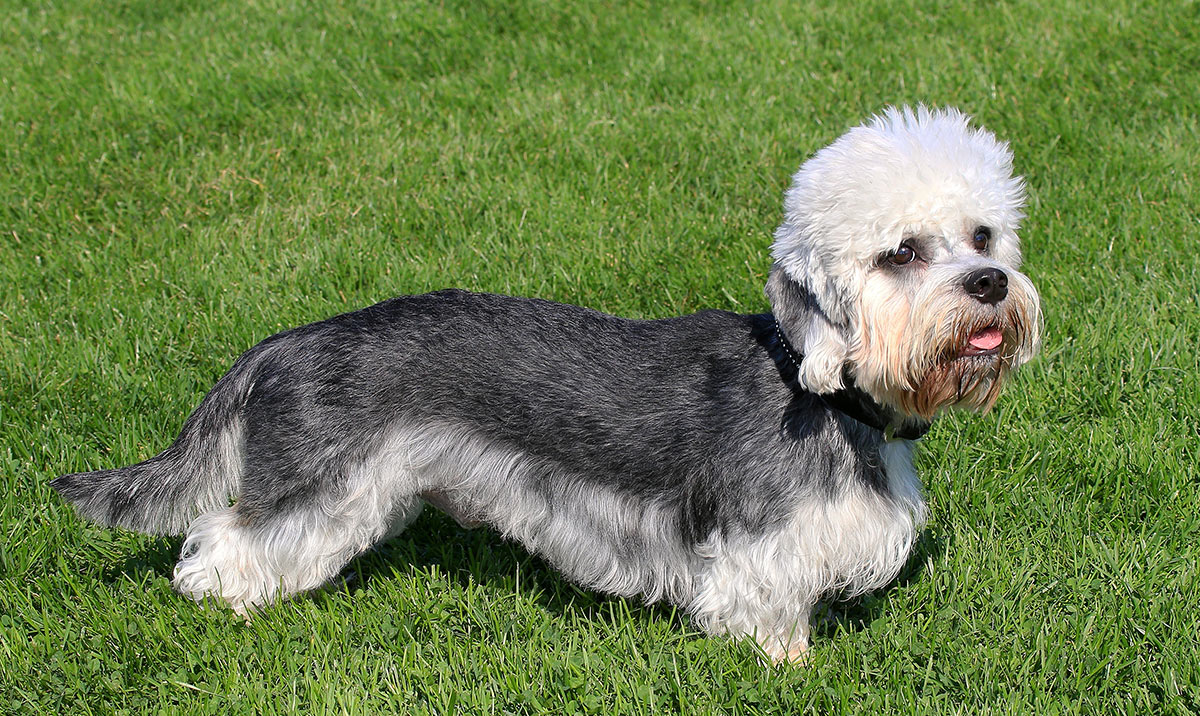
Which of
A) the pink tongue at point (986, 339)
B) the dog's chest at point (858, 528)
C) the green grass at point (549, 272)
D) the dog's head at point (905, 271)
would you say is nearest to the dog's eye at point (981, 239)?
the dog's head at point (905, 271)

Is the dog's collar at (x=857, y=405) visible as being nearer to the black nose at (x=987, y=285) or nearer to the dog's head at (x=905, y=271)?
the dog's head at (x=905, y=271)

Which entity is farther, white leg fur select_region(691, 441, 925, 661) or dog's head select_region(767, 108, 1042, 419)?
white leg fur select_region(691, 441, 925, 661)

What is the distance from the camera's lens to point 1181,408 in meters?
4.55

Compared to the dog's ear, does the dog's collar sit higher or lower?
lower

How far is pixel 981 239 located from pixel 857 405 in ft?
2.01

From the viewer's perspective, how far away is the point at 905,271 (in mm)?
3062

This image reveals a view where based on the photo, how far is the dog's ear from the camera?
3.05 m

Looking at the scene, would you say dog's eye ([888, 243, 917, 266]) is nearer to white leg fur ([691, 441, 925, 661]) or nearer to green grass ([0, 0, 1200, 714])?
white leg fur ([691, 441, 925, 661])

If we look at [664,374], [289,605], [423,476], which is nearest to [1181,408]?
[664,374]

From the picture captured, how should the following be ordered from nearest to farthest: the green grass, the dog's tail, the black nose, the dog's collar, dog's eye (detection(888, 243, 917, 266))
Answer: the black nose
dog's eye (detection(888, 243, 917, 266))
the dog's collar
the green grass
the dog's tail

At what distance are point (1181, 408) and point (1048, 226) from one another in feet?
5.11

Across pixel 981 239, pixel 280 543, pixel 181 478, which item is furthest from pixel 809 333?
pixel 181 478

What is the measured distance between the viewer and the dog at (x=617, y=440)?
3145 millimetres

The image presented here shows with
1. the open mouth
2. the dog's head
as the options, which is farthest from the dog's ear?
the open mouth
